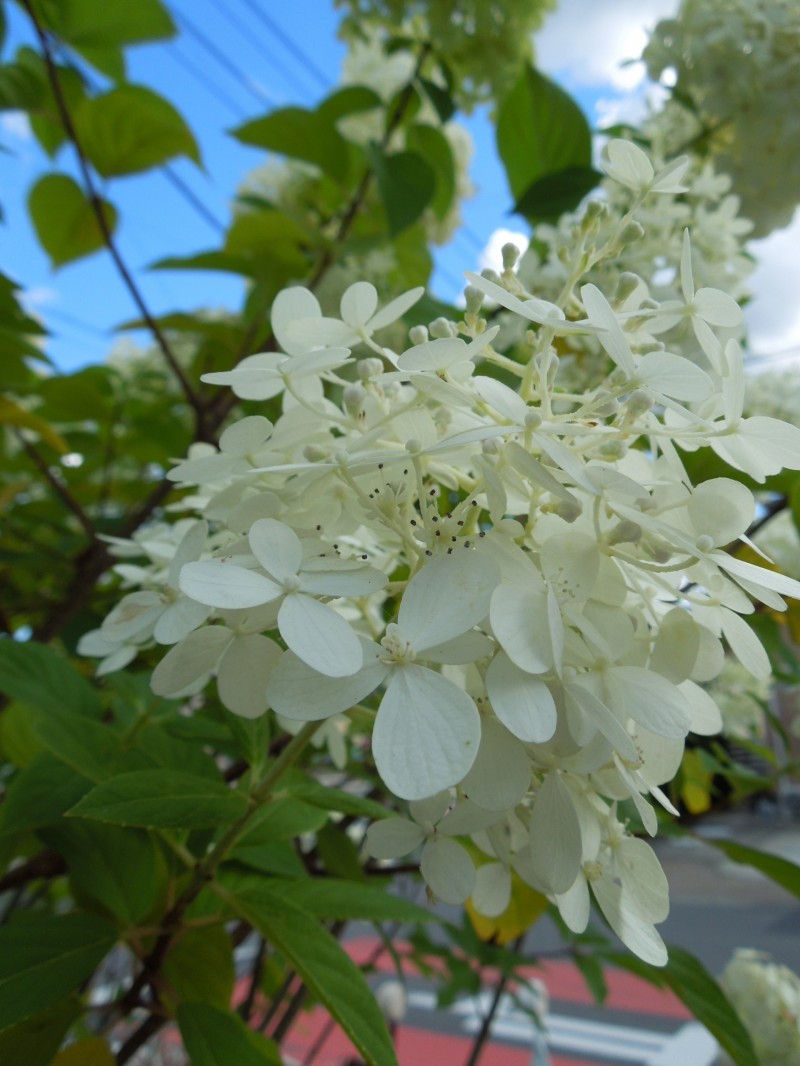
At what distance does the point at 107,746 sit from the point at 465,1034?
327 cm

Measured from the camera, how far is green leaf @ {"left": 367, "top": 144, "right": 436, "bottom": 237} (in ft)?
2.36

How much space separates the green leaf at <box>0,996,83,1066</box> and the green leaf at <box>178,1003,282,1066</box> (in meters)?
0.05

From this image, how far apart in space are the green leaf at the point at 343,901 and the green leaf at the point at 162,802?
0.08 m

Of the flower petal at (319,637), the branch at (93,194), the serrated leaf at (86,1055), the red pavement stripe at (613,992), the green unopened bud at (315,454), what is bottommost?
the red pavement stripe at (613,992)

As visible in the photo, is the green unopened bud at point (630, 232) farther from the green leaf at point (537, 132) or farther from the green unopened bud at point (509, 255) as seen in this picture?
the green leaf at point (537, 132)

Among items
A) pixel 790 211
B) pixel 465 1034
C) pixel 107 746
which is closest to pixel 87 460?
pixel 107 746

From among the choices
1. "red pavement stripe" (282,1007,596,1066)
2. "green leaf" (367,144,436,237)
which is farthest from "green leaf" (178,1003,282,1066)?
"red pavement stripe" (282,1007,596,1066)

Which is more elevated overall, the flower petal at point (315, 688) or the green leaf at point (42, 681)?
the flower petal at point (315, 688)

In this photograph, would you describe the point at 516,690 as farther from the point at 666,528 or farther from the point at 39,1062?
the point at 39,1062

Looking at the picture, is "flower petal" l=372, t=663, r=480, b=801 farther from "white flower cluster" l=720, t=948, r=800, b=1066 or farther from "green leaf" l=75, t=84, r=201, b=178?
"white flower cluster" l=720, t=948, r=800, b=1066

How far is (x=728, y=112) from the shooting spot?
75cm

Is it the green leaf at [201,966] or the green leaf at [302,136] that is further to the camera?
the green leaf at [302,136]

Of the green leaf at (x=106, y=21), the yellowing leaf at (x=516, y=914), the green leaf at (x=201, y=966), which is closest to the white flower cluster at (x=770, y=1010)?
the yellowing leaf at (x=516, y=914)

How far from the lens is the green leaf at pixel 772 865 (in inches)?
20.4
